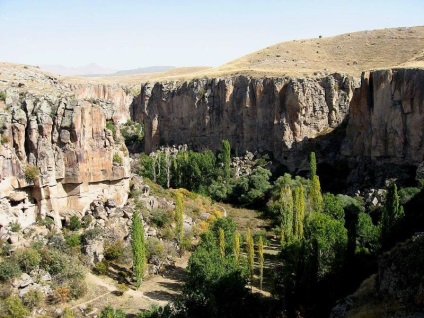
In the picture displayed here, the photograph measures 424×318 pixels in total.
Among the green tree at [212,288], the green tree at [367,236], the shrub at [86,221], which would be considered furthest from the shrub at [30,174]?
the green tree at [367,236]

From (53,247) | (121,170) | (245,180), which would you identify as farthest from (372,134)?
(53,247)

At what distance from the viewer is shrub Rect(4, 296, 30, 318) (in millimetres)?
27141

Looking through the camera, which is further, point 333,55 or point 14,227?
point 333,55

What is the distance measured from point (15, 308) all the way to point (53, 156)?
41.4 ft

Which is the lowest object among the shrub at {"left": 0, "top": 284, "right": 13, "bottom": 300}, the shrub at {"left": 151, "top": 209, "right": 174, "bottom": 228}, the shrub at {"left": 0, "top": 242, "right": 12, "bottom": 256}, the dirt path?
the dirt path

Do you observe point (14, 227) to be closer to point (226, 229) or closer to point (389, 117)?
point (226, 229)

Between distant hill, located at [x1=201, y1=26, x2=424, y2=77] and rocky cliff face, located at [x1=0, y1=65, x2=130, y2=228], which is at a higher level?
distant hill, located at [x1=201, y1=26, x2=424, y2=77]

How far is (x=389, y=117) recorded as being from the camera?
5253cm

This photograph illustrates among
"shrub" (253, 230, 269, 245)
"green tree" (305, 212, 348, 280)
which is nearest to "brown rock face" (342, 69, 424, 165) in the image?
"shrub" (253, 230, 269, 245)

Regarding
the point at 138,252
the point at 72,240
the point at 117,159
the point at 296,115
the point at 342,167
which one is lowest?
the point at 138,252

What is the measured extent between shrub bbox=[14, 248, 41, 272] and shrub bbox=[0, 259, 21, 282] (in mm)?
757

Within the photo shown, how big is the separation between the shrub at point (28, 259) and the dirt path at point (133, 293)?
11.8 feet

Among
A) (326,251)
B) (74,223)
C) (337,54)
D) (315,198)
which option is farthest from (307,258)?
(337,54)

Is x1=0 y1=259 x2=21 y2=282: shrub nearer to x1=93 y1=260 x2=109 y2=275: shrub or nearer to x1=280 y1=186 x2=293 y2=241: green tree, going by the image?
x1=93 y1=260 x2=109 y2=275: shrub
